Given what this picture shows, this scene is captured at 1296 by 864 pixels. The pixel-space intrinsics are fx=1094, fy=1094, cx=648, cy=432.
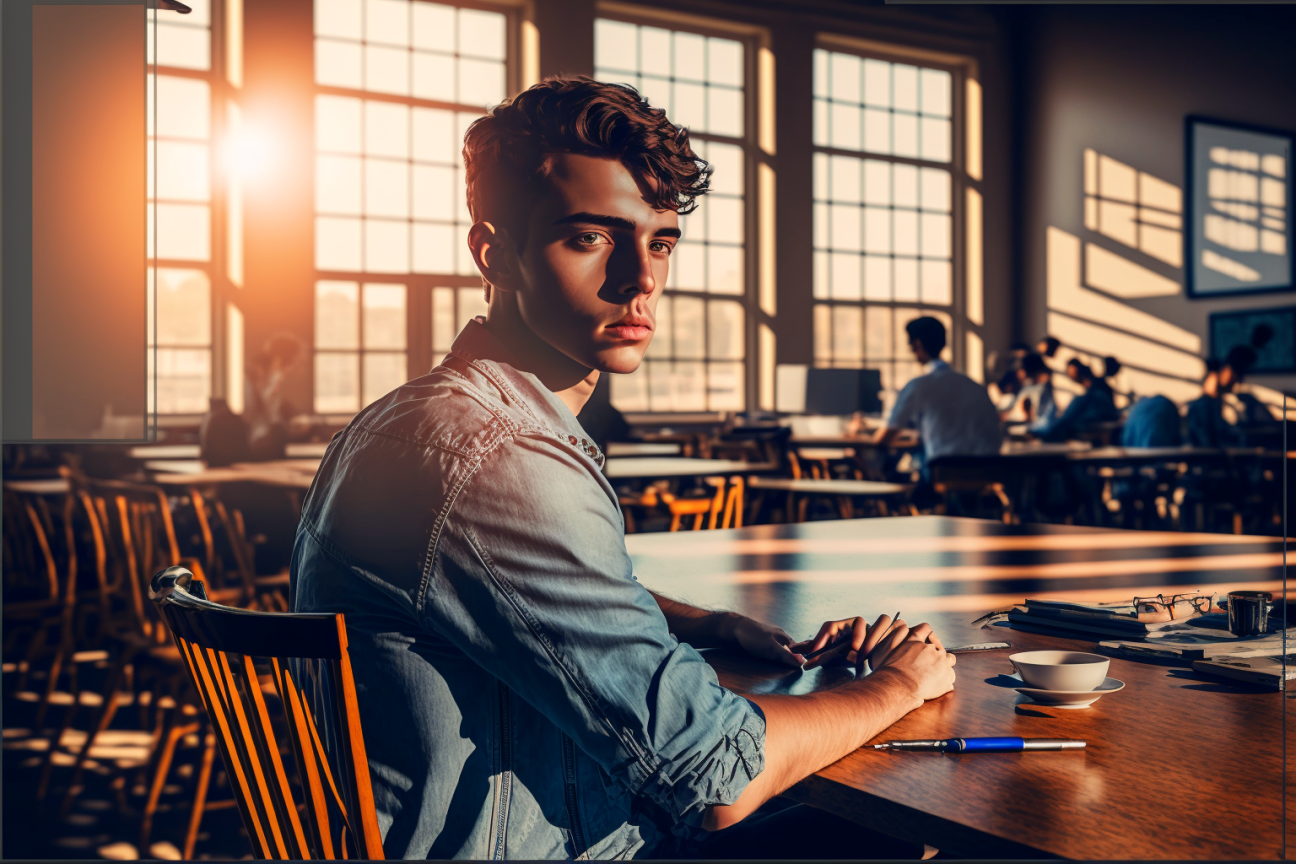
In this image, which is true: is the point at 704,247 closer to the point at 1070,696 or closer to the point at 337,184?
the point at 337,184

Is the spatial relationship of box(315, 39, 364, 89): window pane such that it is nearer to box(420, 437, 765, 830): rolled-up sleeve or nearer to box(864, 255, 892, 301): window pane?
box(864, 255, 892, 301): window pane

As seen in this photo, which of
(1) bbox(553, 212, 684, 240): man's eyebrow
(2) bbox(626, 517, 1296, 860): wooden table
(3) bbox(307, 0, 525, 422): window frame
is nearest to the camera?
(2) bbox(626, 517, 1296, 860): wooden table

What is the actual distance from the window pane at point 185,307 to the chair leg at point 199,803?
704 cm

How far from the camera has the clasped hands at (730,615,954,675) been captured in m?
1.12

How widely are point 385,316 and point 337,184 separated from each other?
124cm

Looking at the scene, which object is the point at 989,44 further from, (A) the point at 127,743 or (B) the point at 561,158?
(B) the point at 561,158

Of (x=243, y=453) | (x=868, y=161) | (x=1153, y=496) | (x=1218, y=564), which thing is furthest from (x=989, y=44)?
(x=1218, y=564)

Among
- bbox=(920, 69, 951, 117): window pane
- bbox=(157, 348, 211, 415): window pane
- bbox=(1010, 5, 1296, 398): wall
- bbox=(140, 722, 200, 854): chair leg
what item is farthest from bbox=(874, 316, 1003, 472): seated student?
bbox=(920, 69, 951, 117): window pane

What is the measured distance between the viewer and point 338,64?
9.84m

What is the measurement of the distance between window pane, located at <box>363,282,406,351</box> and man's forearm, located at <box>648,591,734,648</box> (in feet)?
29.8

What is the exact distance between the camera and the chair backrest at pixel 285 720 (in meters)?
0.83

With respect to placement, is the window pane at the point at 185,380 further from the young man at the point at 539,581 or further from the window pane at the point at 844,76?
the young man at the point at 539,581

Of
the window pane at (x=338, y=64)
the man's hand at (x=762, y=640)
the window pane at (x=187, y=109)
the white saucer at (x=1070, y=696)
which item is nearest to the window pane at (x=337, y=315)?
the window pane at (x=187, y=109)

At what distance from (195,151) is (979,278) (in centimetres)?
876
